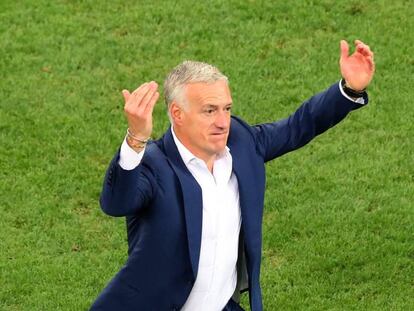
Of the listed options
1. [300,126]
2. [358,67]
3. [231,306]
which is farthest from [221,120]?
[231,306]

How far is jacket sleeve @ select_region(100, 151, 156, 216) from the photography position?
6.71 meters

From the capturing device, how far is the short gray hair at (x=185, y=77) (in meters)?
7.07

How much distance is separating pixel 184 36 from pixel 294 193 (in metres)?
3.01

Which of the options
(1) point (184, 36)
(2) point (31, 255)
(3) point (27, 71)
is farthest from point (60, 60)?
(2) point (31, 255)

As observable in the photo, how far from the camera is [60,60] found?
43.8 feet

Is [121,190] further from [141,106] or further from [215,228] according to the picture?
[215,228]

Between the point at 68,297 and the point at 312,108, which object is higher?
the point at 312,108

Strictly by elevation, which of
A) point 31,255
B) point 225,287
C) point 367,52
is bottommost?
point 31,255

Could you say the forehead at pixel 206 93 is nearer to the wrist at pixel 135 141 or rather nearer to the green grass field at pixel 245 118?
the wrist at pixel 135 141

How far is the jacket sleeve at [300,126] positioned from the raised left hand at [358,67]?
0.35 ft

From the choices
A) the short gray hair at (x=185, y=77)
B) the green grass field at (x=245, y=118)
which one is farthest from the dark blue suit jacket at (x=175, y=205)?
the green grass field at (x=245, y=118)

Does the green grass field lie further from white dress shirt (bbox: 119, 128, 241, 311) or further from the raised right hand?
the raised right hand

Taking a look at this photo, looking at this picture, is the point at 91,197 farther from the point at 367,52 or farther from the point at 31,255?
the point at 367,52

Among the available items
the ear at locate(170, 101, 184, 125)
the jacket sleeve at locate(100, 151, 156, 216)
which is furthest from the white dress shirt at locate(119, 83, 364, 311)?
the jacket sleeve at locate(100, 151, 156, 216)
